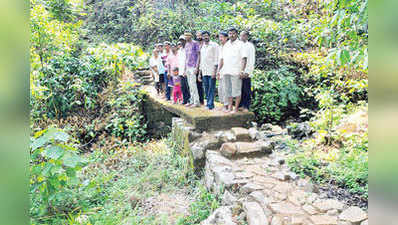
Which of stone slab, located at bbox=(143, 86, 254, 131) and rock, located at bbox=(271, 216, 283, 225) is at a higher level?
stone slab, located at bbox=(143, 86, 254, 131)

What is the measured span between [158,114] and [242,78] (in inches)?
144

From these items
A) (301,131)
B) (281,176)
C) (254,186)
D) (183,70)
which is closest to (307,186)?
(281,176)

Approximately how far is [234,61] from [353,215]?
3.05 metres

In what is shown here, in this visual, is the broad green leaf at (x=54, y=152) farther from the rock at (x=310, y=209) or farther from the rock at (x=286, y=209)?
the rock at (x=310, y=209)

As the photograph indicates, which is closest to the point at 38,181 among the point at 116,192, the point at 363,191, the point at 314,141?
the point at 116,192

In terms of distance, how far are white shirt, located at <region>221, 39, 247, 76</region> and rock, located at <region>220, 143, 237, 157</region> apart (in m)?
1.32

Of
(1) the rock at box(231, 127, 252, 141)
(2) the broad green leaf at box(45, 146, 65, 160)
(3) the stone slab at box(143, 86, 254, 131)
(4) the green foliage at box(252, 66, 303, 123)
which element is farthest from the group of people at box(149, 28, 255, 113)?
(4) the green foliage at box(252, 66, 303, 123)

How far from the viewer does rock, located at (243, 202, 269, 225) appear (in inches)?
110

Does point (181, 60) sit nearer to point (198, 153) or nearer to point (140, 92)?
point (198, 153)

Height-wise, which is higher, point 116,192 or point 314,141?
point 314,141

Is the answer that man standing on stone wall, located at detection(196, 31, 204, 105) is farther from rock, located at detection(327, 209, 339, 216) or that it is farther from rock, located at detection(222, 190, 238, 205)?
rock, located at detection(327, 209, 339, 216)

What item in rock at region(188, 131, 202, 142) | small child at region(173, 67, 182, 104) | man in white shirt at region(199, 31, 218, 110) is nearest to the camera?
rock at region(188, 131, 202, 142)
